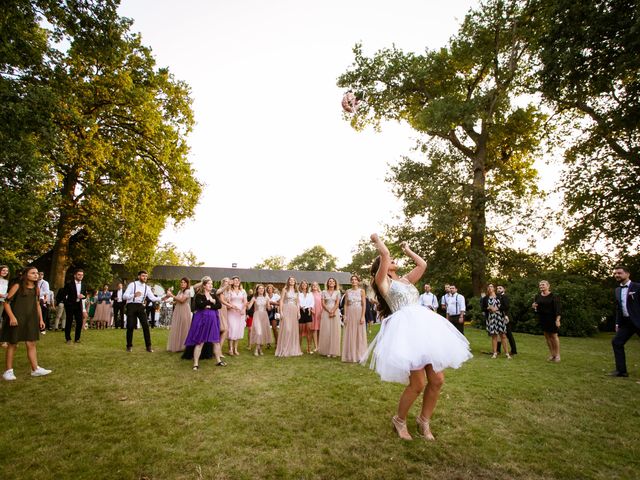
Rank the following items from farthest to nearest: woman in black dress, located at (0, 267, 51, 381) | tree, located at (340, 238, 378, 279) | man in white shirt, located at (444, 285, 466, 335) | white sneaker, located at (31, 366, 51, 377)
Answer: tree, located at (340, 238, 378, 279)
man in white shirt, located at (444, 285, 466, 335)
white sneaker, located at (31, 366, 51, 377)
woman in black dress, located at (0, 267, 51, 381)

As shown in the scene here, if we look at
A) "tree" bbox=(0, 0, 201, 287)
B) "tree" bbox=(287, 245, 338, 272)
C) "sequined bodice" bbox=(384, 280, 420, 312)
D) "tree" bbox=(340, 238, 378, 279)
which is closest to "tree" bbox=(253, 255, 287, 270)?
"tree" bbox=(287, 245, 338, 272)

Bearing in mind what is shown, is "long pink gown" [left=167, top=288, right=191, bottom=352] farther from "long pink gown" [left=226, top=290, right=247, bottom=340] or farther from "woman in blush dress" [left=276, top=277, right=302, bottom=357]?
"woman in blush dress" [left=276, top=277, right=302, bottom=357]

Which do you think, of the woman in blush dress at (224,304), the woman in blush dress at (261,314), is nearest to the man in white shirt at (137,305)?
the woman in blush dress at (224,304)

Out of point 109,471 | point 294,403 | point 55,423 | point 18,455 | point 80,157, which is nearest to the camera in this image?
point 109,471

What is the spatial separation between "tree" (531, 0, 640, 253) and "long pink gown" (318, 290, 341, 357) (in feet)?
36.8

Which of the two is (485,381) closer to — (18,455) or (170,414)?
(170,414)

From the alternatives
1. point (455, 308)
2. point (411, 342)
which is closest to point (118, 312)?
point (455, 308)

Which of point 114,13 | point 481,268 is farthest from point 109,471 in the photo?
point 481,268

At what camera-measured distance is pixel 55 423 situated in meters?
4.44

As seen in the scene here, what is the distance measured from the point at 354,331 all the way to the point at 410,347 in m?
5.88

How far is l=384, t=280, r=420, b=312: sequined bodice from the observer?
4.41 m

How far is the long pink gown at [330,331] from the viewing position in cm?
1033

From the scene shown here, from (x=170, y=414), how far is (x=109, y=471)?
5.04 ft

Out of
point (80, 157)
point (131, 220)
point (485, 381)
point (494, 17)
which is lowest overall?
point (485, 381)
